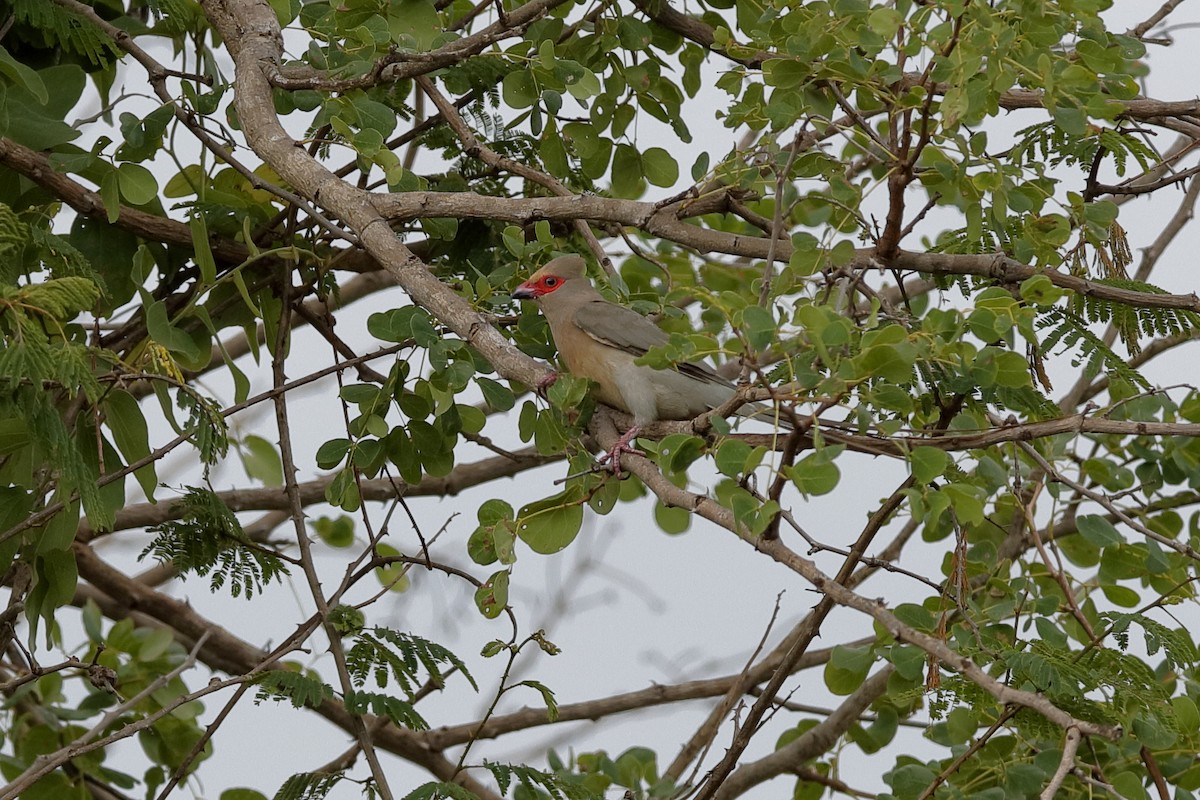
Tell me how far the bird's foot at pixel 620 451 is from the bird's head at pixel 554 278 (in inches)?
44.6

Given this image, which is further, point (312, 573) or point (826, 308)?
point (312, 573)

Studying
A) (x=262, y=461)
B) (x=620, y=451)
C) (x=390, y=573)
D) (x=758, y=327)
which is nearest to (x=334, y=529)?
(x=390, y=573)

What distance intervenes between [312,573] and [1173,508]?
10.6ft

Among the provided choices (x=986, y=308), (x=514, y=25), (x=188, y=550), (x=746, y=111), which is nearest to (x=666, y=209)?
(x=746, y=111)

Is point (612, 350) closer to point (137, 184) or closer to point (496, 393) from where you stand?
point (496, 393)

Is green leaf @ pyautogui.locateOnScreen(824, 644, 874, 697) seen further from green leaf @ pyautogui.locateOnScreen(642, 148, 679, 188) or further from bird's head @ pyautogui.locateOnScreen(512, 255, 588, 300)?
green leaf @ pyautogui.locateOnScreen(642, 148, 679, 188)

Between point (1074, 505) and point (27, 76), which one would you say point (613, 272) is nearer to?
point (27, 76)

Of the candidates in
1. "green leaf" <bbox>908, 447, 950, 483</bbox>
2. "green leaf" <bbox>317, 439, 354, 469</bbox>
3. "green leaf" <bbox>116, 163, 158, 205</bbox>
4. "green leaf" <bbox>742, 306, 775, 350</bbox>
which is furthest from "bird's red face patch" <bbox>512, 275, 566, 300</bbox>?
"green leaf" <bbox>908, 447, 950, 483</bbox>

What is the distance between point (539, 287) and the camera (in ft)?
13.2

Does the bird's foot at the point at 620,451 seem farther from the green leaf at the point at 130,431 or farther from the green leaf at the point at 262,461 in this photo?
the green leaf at the point at 262,461

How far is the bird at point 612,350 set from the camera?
3.60 m

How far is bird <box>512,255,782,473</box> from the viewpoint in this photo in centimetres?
360

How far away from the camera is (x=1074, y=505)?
4680 mm

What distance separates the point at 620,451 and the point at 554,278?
4.53 feet
